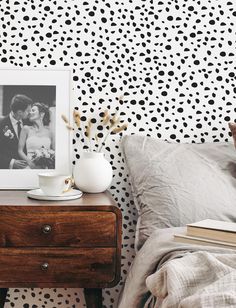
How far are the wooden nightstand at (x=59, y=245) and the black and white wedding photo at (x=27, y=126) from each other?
459mm

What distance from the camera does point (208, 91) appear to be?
249 cm

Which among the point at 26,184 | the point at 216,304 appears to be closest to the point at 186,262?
the point at 216,304

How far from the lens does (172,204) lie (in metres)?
2.08

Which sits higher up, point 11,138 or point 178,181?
point 11,138

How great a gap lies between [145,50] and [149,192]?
0.73 metres

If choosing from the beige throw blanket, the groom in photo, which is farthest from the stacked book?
the groom in photo

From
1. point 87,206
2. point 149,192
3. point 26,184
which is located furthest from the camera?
point 26,184

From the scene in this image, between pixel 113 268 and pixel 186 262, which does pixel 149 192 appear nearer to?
pixel 113 268

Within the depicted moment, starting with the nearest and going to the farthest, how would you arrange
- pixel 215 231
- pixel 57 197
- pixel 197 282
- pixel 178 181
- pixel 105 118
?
1. pixel 197 282
2. pixel 215 231
3. pixel 57 197
4. pixel 178 181
5. pixel 105 118

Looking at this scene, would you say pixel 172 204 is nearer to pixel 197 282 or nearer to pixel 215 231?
pixel 215 231

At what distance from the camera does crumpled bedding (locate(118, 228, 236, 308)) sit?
1.17m

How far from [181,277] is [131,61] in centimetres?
138

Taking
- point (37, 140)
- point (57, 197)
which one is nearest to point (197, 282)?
point (57, 197)

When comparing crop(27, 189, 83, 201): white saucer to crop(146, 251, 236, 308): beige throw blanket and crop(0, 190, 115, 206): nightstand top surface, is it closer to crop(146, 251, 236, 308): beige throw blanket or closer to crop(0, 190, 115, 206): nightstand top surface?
crop(0, 190, 115, 206): nightstand top surface
